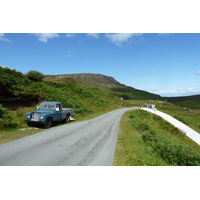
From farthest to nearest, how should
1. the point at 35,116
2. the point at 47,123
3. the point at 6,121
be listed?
the point at 47,123 < the point at 35,116 < the point at 6,121

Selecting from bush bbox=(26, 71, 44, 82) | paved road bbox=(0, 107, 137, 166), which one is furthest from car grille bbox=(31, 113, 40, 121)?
bush bbox=(26, 71, 44, 82)

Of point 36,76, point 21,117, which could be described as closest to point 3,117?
point 21,117

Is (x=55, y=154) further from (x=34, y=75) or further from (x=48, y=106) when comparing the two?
(x=34, y=75)

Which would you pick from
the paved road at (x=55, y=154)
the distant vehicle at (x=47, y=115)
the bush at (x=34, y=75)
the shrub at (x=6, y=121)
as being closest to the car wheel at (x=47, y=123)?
the distant vehicle at (x=47, y=115)

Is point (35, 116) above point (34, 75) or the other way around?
the other way around

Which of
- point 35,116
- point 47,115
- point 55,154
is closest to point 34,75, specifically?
point 35,116

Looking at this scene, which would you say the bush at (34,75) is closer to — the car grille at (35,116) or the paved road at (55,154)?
the car grille at (35,116)

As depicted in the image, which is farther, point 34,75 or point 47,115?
point 34,75

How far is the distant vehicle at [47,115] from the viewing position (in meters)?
14.8

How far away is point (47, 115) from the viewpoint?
15.2m

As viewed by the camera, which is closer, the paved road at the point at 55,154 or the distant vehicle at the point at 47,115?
the paved road at the point at 55,154

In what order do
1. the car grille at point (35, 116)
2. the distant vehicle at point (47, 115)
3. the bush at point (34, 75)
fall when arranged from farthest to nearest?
the bush at point (34, 75) → the car grille at point (35, 116) → the distant vehicle at point (47, 115)

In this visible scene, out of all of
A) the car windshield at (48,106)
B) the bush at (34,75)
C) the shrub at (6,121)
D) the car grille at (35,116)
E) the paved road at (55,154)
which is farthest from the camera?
the bush at (34,75)

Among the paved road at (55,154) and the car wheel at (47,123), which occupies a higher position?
the car wheel at (47,123)
